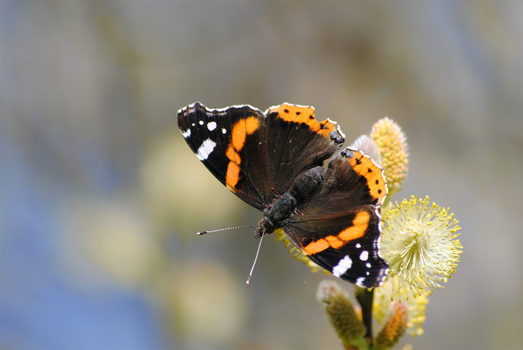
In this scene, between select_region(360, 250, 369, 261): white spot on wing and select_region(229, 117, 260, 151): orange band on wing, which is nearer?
select_region(360, 250, 369, 261): white spot on wing

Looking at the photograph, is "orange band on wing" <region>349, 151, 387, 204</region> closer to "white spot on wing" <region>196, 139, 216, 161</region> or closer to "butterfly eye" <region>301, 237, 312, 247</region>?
"butterfly eye" <region>301, 237, 312, 247</region>

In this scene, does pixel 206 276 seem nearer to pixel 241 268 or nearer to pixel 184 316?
pixel 184 316

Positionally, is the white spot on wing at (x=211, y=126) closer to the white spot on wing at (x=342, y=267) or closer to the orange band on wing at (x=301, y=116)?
the orange band on wing at (x=301, y=116)

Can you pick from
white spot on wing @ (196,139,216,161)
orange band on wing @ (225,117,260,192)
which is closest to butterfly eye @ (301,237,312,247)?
orange band on wing @ (225,117,260,192)

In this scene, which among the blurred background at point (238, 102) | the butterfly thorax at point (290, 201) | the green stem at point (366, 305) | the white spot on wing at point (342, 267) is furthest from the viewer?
the blurred background at point (238, 102)

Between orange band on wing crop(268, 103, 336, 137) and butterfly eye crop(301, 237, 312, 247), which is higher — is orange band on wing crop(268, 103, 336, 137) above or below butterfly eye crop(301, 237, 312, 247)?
above

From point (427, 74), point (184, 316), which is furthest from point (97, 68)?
point (427, 74)

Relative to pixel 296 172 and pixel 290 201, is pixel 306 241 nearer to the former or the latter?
pixel 290 201

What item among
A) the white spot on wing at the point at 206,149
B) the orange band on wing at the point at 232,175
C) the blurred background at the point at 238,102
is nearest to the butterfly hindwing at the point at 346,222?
the orange band on wing at the point at 232,175
